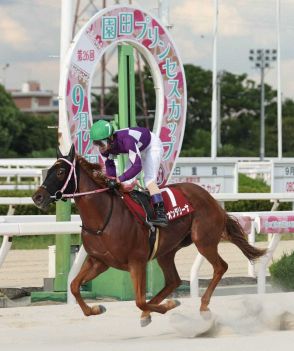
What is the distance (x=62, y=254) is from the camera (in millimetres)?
7680

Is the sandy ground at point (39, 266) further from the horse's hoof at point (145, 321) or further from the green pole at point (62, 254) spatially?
the horse's hoof at point (145, 321)

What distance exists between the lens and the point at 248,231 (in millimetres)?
8023

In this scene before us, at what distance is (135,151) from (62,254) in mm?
1866

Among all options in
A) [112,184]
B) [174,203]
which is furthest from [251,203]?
[112,184]

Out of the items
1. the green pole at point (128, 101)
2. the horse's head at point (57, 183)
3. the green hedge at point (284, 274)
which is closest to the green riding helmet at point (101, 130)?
the horse's head at point (57, 183)

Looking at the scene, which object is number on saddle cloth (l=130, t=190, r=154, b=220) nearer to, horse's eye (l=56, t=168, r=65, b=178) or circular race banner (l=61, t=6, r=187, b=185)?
horse's eye (l=56, t=168, r=65, b=178)

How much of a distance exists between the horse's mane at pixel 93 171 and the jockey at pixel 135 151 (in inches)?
3.6

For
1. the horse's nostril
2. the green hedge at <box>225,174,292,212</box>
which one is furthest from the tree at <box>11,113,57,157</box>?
the horse's nostril

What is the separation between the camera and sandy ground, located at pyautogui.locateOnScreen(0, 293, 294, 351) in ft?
17.3

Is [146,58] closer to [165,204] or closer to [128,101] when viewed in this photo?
[128,101]

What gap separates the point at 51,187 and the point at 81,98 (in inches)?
68.2

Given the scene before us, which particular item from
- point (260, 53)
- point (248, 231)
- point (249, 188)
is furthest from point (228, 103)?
point (248, 231)

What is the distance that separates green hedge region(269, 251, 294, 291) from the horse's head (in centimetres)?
279

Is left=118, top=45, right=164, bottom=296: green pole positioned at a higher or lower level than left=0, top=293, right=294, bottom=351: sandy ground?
higher
